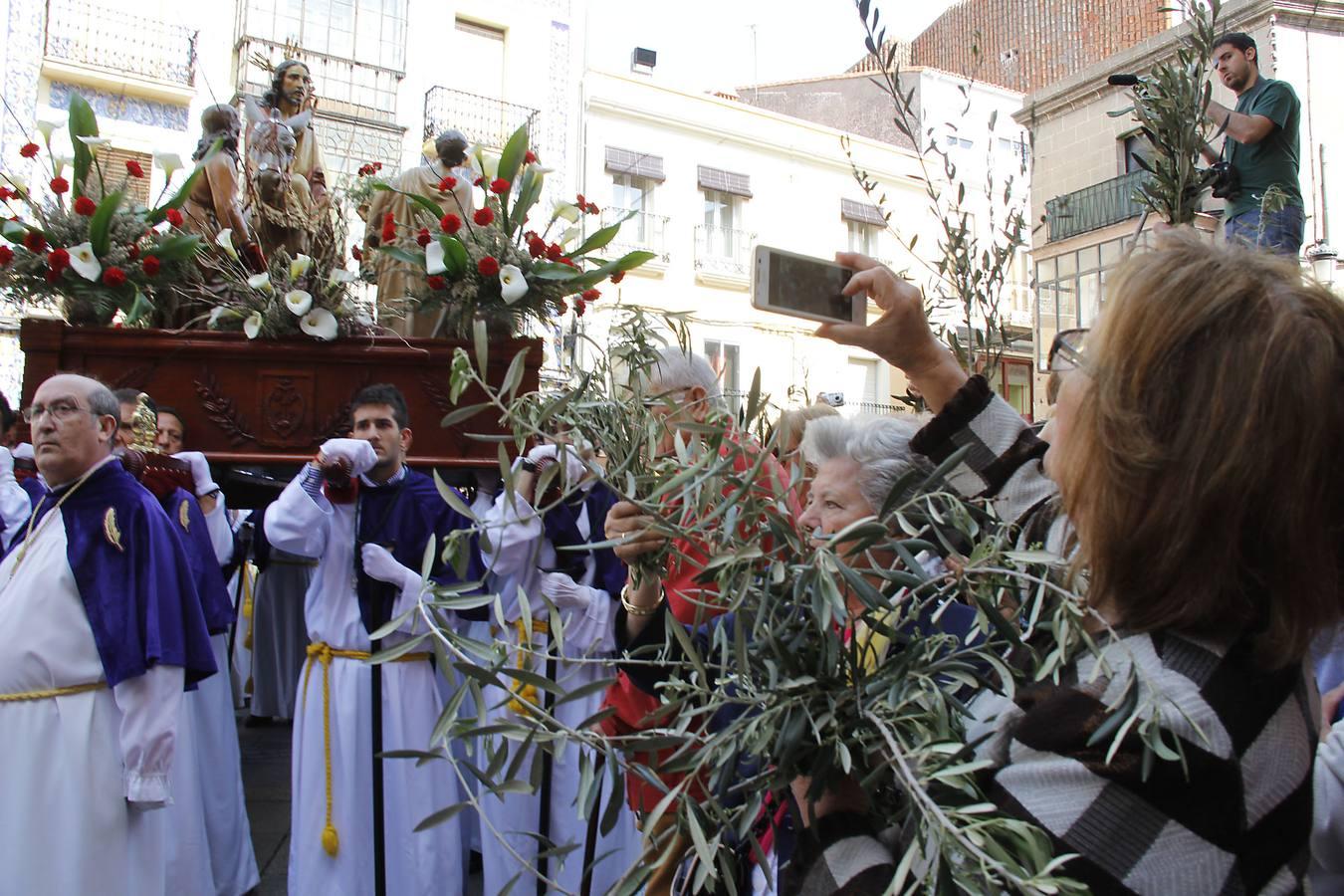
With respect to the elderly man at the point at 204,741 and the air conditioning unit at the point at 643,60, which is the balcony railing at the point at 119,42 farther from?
the elderly man at the point at 204,741

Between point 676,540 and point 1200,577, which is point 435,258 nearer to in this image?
point 676,540

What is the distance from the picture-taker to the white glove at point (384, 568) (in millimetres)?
4309

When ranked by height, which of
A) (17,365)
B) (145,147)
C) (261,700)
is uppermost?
(145,147)

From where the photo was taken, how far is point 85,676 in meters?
3.61

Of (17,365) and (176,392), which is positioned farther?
(17,365)

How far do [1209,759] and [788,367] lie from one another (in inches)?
815

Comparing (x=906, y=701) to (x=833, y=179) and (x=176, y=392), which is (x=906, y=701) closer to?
(x=176, y=392)

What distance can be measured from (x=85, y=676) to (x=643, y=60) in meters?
23.1

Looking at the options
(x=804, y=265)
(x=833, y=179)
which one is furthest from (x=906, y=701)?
(x=833, y=179)

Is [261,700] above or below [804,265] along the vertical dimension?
below

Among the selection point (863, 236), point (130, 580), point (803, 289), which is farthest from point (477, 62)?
point (803, 289)

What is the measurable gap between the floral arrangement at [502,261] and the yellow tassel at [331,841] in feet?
6.73

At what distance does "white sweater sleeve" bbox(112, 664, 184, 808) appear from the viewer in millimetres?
3523

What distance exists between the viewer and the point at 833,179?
2281cm
